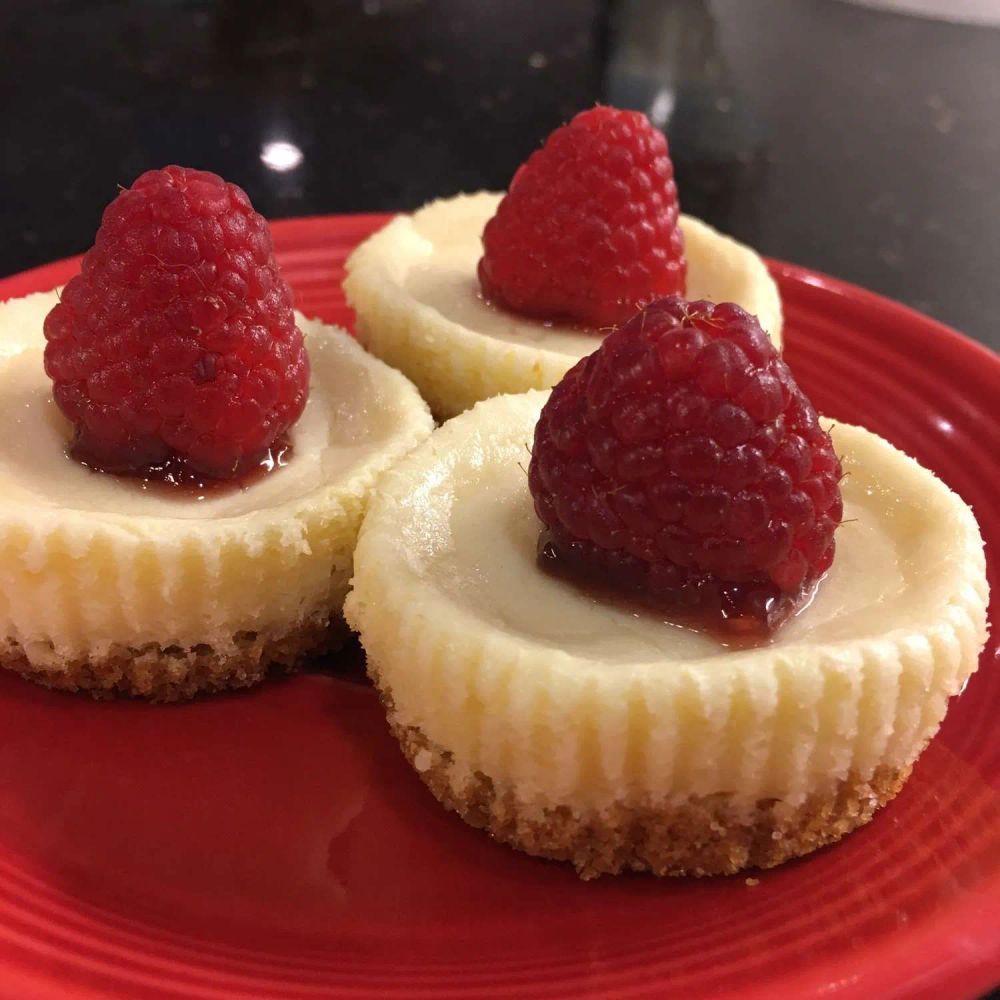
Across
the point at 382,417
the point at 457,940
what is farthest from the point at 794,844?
the point at 382,417

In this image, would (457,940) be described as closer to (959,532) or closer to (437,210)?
(959,532)

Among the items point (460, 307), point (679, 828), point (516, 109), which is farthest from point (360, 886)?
point (516, 109)

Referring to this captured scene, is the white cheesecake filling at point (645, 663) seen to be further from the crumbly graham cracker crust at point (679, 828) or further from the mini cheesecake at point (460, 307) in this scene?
the mini cheesecake at point (460, 307)

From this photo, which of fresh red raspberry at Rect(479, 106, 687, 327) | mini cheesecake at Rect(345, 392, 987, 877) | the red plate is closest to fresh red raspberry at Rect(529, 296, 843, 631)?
mini cheesecake at Rect(345, 392, 987, 877)

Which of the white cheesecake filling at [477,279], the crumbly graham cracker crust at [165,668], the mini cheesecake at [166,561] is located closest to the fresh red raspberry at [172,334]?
the mini cheesecake at [166,561]

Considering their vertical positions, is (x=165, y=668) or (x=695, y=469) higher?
(x=695, y=469)

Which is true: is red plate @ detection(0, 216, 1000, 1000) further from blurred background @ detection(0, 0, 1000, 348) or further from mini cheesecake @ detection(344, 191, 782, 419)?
blurred background @ detection(0, 0, 1000, 348)

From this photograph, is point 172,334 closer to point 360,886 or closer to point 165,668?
point 165,668
